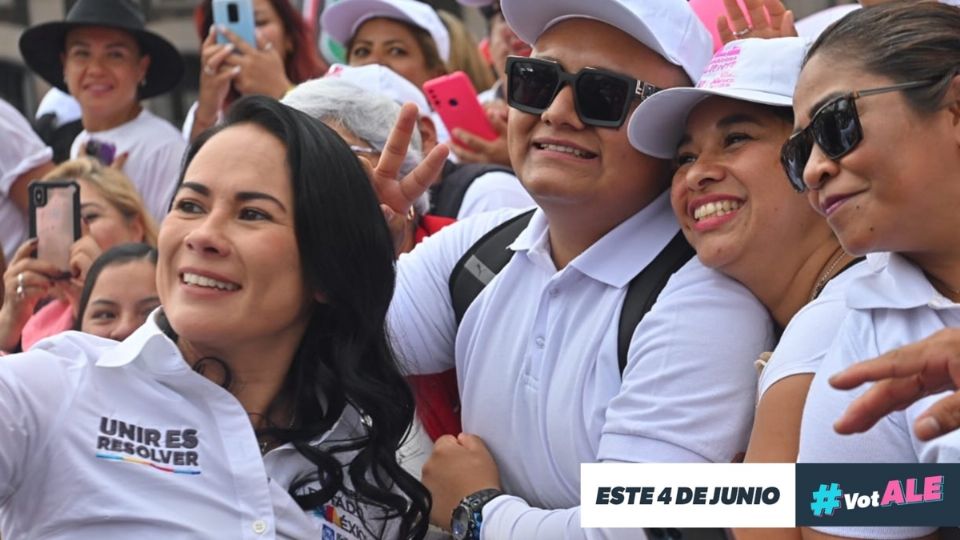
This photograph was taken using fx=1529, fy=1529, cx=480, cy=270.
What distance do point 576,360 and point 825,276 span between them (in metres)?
0.54

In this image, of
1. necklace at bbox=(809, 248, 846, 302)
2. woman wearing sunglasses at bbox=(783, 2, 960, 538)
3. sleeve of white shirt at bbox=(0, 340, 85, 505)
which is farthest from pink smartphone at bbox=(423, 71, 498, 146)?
woman wearing sunglasses at bbox=(783, 2, 960, 538)

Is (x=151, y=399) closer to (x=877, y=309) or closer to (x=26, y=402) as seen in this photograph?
(x=26, y=402)

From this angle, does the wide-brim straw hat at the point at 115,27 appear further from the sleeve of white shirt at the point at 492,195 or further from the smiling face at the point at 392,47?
the sleeve of white shirt at the point at 492,195

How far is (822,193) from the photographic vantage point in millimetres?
2686

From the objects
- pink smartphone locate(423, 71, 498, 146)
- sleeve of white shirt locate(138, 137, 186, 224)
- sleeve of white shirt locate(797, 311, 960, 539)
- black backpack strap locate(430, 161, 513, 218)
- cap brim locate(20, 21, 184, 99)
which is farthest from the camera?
cap brim locate(20, 21, 184, 99)

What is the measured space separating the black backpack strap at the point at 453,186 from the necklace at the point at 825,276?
1862 millimetres

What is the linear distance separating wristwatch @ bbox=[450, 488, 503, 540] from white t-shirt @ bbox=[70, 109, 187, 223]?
3.12 metres

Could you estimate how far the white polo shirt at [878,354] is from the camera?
2.48 m

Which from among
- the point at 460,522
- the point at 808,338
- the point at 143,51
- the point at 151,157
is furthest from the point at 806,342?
the point at 143,51

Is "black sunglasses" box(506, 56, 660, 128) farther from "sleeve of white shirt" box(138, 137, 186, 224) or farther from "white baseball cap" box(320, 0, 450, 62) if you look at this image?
"sleeve of white shirt" box(138, 137, 186, 224)

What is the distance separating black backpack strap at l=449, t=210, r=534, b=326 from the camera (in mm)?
3506

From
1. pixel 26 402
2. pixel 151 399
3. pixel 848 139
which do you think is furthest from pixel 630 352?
pixel 26 402

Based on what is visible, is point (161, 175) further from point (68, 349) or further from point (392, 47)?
point (68, 349)

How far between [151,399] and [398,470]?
0.57m
